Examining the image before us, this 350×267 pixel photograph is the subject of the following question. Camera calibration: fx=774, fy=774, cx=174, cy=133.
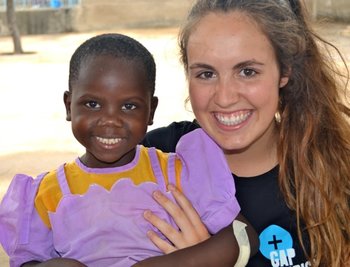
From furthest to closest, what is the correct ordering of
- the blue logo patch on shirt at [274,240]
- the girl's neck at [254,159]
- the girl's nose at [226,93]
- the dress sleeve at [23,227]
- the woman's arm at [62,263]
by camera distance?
the girl's neck at [254,159]
the blue logo patch on shirt at [274,240]
the girl's nose at [226,93]
the dress sleeve at [23,227]
the woman's arm at [62,263]

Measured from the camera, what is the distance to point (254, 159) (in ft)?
8.48

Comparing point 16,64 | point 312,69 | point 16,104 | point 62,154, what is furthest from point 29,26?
point 312,69

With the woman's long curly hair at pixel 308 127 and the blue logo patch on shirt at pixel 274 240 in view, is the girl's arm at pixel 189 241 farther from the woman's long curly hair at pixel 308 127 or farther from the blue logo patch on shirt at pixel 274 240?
the woman's long curly hair at pixel 308 127

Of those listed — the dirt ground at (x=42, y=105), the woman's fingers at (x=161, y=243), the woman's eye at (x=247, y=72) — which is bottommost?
the dirt ground at (x=42, y=105)

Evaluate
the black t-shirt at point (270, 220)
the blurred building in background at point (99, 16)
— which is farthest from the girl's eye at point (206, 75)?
the blurred building in background at point (99, 16)

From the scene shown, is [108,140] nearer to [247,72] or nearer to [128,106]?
[128,106]

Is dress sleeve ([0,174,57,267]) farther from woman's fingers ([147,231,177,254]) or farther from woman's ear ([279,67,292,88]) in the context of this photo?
woman's ear ([279,67,292,88])

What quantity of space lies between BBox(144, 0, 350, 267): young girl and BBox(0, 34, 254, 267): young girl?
243mm

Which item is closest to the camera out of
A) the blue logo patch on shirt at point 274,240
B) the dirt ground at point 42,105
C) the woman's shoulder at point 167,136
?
the blue logo patch on shirt at point 274,240

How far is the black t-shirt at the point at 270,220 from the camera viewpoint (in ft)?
8.11

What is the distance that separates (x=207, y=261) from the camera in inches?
81.7

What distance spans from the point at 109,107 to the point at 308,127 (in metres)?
0.81

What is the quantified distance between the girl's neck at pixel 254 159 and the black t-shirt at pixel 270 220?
2cm

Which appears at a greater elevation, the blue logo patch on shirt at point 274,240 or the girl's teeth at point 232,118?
the girl's teeth at point 232,118
